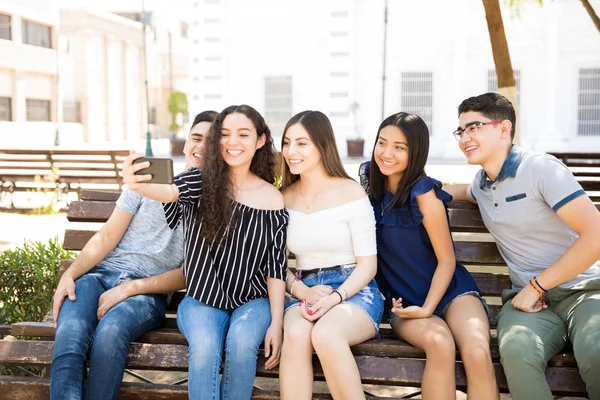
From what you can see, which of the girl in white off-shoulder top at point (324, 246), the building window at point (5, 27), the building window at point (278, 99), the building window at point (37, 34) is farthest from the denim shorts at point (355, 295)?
the building window at point (37, 34)

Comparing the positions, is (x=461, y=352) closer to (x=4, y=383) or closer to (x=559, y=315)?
(x=559, y=315)

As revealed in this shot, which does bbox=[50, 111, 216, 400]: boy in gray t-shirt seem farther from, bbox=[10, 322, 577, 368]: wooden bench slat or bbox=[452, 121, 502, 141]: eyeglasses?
bbox=[452, 121, 502, 141]: eyeglasses

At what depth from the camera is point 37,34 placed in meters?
33.4

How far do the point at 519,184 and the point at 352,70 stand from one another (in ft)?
72.0

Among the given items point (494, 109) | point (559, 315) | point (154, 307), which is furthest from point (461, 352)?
point (154, 307)

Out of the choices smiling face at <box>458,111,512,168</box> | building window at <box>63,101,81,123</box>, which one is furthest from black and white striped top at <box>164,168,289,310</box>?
building window at <box>63,101,81,123</box>

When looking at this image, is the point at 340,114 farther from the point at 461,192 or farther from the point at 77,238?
the point at 77,238

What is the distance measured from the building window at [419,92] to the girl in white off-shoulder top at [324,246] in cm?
2168

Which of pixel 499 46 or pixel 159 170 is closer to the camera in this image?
pixel 159 170

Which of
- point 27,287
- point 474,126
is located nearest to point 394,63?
point 27,287

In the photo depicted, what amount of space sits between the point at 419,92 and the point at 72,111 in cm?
2060

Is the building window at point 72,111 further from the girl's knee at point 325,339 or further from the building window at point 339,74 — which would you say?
the girl's knee at point 325,339

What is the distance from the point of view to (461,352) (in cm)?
290

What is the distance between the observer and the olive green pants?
Result: 274 centimetres
